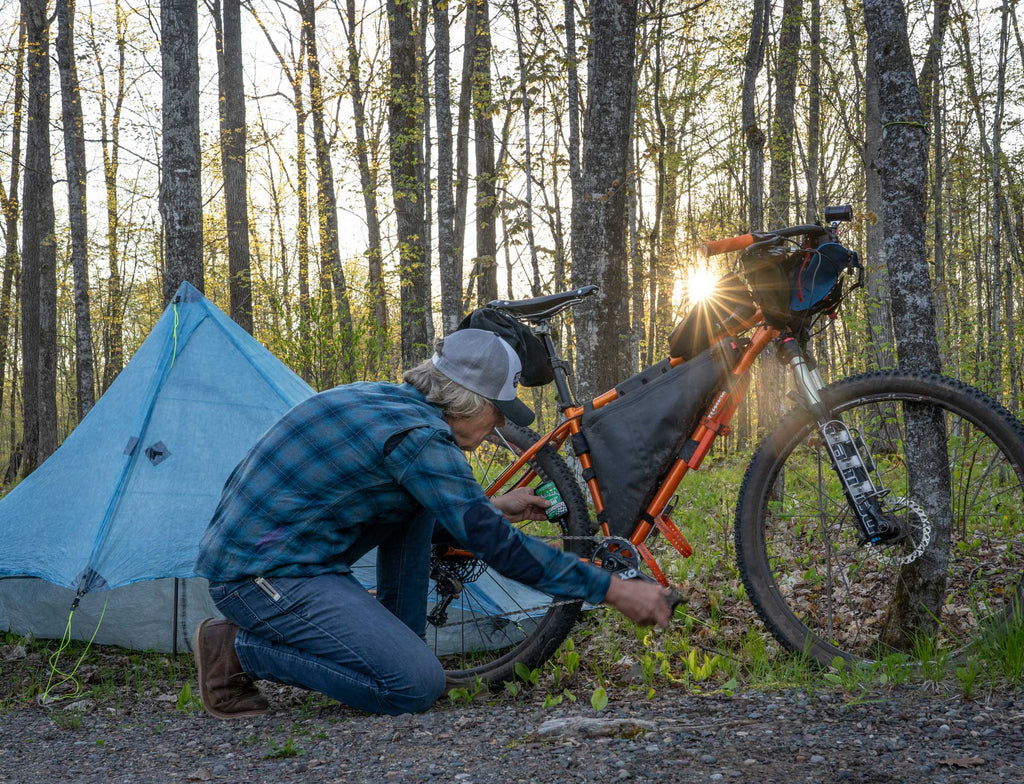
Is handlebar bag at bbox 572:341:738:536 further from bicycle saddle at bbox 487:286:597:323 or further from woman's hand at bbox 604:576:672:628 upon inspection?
woman's hand at bbox 604:576:672:628

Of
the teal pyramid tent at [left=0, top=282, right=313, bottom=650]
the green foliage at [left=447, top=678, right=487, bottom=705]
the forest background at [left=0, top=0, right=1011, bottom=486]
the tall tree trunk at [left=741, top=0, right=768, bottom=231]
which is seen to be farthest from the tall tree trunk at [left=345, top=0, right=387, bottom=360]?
the green foliage at [left=447, top=678, right=487, bottom=705]

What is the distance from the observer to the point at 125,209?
19109mm

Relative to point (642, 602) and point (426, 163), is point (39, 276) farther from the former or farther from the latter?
point (642, 602)

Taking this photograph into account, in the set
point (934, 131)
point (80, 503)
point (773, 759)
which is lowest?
point (773, 759)

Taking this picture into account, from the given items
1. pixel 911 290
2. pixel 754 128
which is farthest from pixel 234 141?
pixel 911 290

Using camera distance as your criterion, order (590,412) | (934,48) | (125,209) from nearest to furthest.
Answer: (590,412)
(934,48)
(125,209)

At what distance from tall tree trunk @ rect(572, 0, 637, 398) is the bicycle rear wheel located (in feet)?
4.59

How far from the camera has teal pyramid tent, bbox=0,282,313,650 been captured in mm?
3123

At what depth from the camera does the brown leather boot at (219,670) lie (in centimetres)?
260

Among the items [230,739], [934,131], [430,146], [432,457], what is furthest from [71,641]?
[430,146]

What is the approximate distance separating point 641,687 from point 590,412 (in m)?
0.99

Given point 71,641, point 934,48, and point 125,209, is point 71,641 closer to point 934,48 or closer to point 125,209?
point 934,48

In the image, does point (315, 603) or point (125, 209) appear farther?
point (125, 209)

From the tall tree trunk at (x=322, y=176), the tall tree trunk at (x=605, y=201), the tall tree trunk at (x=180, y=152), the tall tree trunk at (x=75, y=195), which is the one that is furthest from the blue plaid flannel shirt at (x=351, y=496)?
the tall tree trunk at (x=322, y=176)
